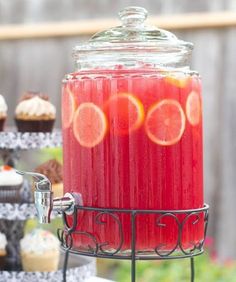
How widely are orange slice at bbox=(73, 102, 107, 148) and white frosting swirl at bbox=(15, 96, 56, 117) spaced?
0.69 m

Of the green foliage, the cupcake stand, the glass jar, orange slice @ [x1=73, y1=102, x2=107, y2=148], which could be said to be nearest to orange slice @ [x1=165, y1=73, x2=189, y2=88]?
the glass jar

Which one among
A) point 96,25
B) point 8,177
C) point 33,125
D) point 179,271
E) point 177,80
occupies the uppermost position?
point 96,25

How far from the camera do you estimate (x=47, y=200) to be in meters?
1.69

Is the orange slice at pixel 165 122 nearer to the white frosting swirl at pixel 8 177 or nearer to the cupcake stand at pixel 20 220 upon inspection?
the cupcake stand at pixel 20 220

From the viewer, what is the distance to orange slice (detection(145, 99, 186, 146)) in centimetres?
167

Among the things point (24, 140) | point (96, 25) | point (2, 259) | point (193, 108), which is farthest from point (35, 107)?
point (96, 25)

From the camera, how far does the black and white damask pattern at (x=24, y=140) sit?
7.47ft

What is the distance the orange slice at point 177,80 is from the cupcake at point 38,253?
0.76m

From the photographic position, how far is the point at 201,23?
10.4 ft

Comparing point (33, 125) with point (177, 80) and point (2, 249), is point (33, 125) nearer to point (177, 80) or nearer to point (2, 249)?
point (2, 249)

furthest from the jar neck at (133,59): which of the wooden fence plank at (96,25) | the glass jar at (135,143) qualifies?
the wooden fence plank at (96,25)

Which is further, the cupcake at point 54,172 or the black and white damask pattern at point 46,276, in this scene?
the cupcake at point 54,172

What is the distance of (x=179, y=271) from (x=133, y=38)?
1507 millimetres

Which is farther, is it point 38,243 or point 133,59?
point 38,243
